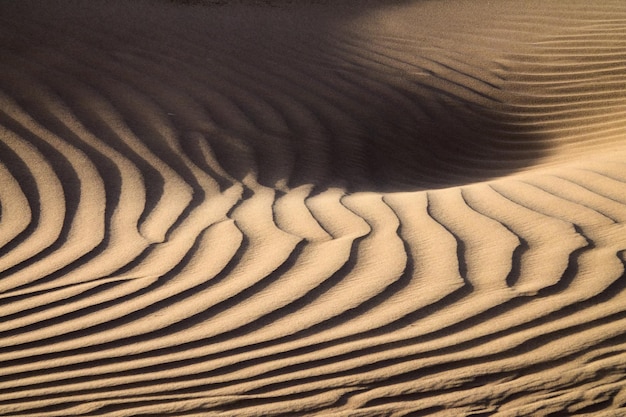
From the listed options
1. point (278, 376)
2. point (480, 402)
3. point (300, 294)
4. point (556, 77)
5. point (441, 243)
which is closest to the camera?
point (480, 402)

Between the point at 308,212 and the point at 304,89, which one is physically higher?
the point at 304,89

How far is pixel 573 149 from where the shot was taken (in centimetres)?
572

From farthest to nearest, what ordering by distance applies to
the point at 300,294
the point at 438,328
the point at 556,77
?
1. the point at 556,77
2. the point at 300,294
3. the point at 438,328

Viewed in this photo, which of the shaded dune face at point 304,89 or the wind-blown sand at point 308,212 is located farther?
the shaded dune face at point 304,89

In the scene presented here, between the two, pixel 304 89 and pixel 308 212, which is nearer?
pixel 308 212

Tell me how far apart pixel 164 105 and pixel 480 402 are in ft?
12.9

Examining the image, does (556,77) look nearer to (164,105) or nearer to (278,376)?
(164,105)

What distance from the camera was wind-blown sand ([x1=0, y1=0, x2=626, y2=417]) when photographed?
2559mm

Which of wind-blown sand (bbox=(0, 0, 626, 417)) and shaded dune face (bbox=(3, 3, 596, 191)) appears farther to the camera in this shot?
shaded dune face (bbox=(3, 3, 596, 191))

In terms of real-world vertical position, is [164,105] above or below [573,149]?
above

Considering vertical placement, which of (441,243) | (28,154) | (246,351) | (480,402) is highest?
(28,154)

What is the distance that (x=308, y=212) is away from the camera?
13.2ft

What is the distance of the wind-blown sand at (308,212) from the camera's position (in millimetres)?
2559

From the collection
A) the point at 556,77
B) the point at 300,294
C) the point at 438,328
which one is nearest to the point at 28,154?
the point at 300,294
